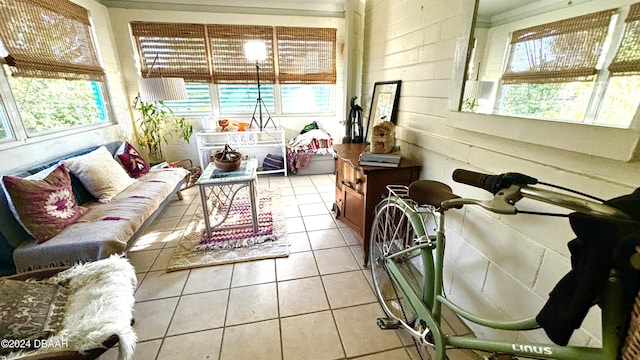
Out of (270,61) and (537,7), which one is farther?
(270,61)

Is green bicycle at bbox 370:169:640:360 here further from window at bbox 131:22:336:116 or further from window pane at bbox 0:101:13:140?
window at bbox 131:22:336:116

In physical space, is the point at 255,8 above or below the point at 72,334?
above

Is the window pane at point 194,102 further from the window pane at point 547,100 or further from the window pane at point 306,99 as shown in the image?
the window pane at point 547,100

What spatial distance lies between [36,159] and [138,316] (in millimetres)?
1705

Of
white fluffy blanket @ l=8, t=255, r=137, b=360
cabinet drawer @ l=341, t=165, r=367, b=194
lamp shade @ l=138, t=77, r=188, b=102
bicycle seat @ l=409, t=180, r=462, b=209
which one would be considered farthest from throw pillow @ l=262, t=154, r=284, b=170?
bicycle seat @ l=409, t=180, r=462, b=209

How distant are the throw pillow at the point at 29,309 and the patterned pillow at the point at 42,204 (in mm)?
643

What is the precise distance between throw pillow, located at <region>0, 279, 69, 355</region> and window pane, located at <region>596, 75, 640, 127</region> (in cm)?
217

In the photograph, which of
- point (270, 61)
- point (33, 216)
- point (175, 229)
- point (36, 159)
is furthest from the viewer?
point (270, 61)

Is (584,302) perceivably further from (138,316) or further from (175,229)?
(175,229)

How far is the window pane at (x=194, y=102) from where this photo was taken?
406 cm

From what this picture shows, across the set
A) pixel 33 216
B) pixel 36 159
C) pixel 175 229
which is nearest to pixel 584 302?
pixel 33 216

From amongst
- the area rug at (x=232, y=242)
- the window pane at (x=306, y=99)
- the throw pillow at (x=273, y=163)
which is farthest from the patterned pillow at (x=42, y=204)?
the window pane at (x=306, y=99)

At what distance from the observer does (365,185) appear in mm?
1847

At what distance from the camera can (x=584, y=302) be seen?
57 cm
